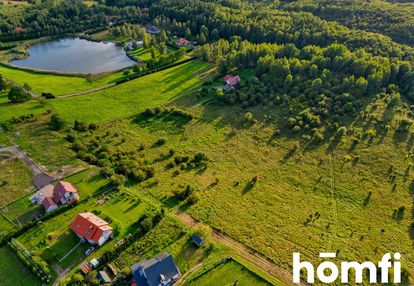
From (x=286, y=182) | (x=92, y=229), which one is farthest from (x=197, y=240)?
(x=286, y=182)

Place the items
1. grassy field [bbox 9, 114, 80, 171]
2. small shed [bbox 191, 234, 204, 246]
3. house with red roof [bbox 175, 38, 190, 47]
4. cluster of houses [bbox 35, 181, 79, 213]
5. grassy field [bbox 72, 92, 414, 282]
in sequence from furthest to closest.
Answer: house with red roof [bbox 175, 38, 190, 47]
grassy field [bbox 9, 114, 80, 171]
cluster of houses [bbox 35, 181, 79, 213]
grassy field [bbox 72, 92, 414, 282]
small shed [bbox 191, 234, 204, 246]

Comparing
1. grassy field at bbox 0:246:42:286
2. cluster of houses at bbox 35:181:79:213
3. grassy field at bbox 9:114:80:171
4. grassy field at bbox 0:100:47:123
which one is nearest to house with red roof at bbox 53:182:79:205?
cluster of houses at bbox 35:181:79:213

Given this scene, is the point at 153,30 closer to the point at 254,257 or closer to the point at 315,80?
the point at 315,80

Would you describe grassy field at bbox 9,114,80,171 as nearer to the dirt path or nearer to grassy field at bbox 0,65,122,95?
grassy field at bbox 0,65,122,95

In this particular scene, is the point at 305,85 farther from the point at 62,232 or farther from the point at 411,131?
the point at 62,232

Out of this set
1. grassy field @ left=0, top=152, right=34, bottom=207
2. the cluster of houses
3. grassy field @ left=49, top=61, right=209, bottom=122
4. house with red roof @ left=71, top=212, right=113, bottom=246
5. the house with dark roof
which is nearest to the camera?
the house with dark roof
